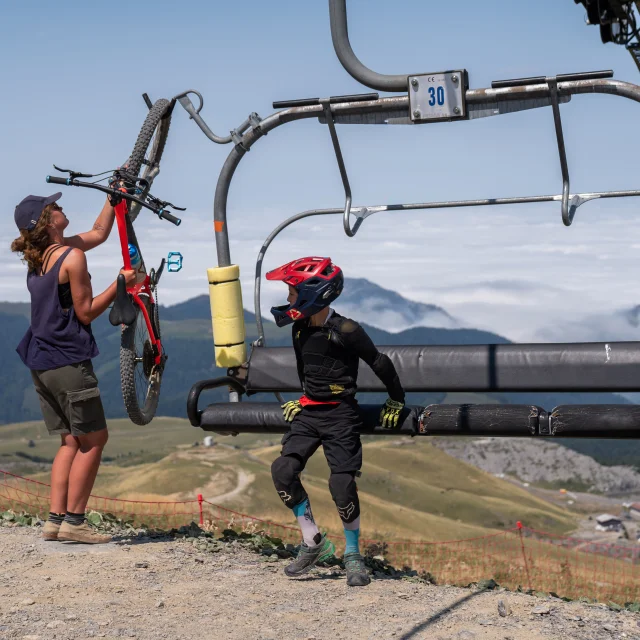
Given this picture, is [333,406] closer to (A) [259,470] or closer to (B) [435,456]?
(A) [259,470]

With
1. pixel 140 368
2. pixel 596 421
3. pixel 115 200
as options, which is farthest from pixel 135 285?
pixel 596 421

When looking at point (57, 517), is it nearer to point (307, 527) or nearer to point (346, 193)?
point (307, 527)

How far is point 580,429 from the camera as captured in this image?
7148 millimetres

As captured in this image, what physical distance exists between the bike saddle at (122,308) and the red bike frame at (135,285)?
0.16 m

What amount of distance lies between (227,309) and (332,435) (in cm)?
177

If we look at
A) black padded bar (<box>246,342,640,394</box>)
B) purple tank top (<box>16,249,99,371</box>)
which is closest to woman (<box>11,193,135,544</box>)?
purple tank top (<box>16,249,99,371</box>)

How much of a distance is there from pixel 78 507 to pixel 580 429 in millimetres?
3724

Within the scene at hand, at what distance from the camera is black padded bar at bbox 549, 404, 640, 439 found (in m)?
7.03

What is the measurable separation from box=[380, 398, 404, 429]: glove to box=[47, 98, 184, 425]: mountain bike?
200 cm

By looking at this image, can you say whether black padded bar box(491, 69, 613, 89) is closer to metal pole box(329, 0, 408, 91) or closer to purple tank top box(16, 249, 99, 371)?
metal pole box(329, 0, 408, 91)

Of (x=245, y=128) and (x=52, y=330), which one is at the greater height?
(x=245, y=128)

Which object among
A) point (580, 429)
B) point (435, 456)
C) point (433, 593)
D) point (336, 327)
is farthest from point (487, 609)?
point (435, 456)

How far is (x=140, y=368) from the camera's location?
8250mm

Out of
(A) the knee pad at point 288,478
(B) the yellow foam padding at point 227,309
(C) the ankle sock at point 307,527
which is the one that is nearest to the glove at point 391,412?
(A) the knee pad at point 288,478
